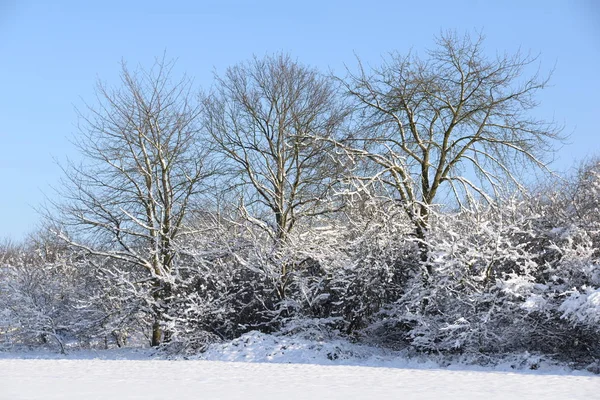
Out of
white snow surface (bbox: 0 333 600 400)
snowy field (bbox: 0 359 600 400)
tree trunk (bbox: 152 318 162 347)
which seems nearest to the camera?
snowy field (bbox: 0 359 600 400)

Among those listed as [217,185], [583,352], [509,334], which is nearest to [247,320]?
[217,185]

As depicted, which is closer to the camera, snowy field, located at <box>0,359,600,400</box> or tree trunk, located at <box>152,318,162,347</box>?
snowy field, located at <box>0,359,600,400</box>

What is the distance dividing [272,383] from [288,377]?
78cm

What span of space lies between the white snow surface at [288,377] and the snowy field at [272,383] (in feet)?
0.05

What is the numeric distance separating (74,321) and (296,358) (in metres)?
8.94

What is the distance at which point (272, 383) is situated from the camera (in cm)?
1050

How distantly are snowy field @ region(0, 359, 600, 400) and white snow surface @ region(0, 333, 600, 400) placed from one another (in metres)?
0.02

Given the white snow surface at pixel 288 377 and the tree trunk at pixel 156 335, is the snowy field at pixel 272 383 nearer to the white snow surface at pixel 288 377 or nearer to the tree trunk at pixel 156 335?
the white snow surface at pixel 288 377

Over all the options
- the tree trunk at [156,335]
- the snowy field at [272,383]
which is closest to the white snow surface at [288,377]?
the snowy field at [272,383]

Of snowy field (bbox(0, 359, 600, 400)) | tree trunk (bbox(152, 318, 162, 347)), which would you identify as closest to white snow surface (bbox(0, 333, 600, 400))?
snowy field (bbox(0, 359, 600, 400))

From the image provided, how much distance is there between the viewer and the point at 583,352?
42.9ft

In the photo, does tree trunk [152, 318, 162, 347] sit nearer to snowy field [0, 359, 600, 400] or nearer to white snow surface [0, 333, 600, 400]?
white snow surface [0, 333, 600, 400]

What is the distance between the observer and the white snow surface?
9.41 m

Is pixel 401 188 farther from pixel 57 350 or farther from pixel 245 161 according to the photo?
pixel 57 350
